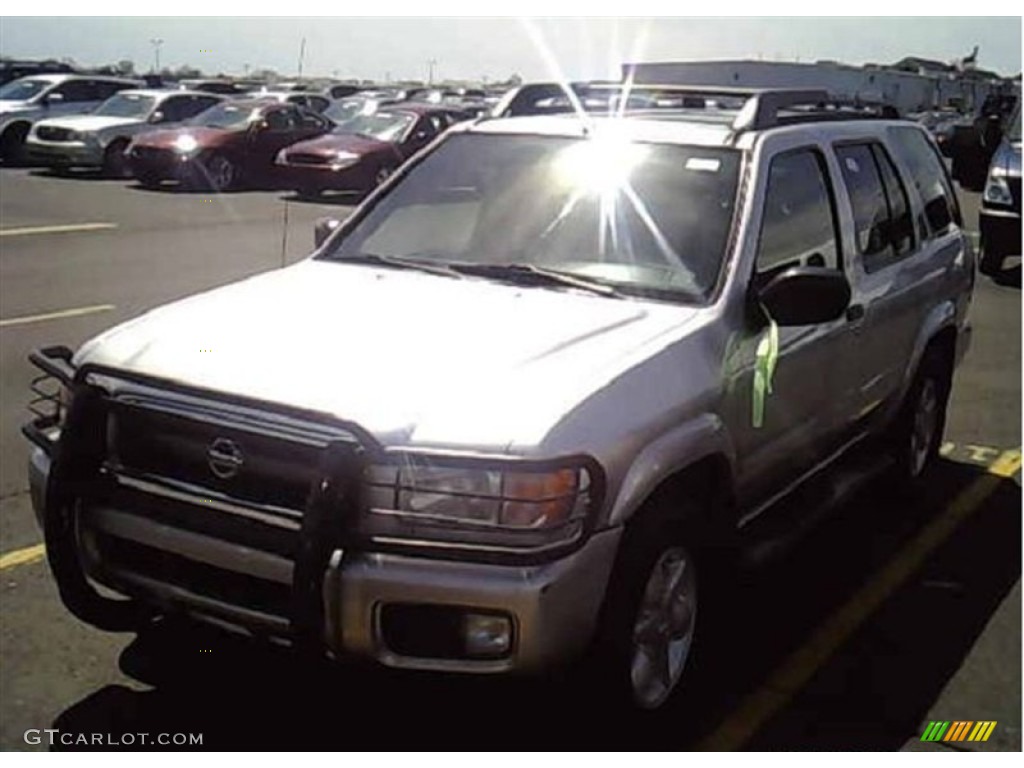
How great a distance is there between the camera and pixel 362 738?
3.38 metres

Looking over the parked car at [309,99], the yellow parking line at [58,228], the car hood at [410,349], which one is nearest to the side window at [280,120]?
the parked car at [309,99]

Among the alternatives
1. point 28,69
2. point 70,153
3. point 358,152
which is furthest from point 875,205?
point 28,69

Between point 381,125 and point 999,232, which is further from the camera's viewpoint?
point 381,125

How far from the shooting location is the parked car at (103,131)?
21.5 m

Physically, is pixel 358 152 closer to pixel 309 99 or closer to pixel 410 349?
pixel 309 99

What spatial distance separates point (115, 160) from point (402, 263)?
19.1m

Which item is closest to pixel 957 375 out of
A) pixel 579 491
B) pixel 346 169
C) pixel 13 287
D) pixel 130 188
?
pixel 579 491

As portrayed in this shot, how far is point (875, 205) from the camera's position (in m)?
5.06

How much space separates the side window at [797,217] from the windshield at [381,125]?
1642 cm

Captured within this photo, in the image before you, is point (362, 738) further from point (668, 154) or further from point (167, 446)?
point (668, 154)

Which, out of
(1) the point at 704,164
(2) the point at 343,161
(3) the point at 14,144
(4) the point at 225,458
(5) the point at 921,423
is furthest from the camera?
(3) the point at 14,144

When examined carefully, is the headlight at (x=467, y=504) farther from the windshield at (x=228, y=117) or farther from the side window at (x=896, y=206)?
the windshield at (x=228, y=117)

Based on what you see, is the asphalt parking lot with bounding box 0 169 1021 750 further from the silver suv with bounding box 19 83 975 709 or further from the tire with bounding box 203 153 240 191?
the tire with bounding box 203 153 240 191

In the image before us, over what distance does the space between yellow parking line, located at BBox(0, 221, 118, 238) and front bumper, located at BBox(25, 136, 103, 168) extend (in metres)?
6.73
